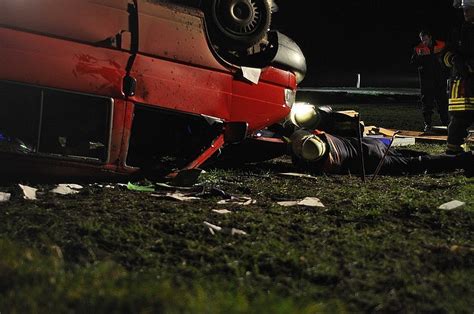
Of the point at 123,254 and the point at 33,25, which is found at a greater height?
the point at 33,25

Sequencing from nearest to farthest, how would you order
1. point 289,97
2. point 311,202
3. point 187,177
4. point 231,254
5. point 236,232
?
point 231,254 → point 236,232 → point 311,202 → point 187,177 → point 289,97

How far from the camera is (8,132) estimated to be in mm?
3855

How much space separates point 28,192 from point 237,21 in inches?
71.6

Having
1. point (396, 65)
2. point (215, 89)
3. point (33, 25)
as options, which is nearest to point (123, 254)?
point (33, 25)

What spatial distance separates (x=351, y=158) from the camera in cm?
523

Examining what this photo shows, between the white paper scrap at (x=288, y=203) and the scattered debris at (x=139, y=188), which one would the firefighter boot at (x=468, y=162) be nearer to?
the white paper scrap at (x=288, y=203)

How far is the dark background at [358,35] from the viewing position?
1292 inches

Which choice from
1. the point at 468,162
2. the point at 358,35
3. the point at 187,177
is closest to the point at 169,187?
the point at 187,177

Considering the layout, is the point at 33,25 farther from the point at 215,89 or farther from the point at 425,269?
the point at 425,269

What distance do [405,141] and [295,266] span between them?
567 centimetres

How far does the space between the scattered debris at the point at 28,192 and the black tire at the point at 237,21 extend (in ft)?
5.32

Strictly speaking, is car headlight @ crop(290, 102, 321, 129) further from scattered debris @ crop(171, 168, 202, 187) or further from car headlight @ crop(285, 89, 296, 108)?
scattered debris @ crop(171, 168, 202, 187)

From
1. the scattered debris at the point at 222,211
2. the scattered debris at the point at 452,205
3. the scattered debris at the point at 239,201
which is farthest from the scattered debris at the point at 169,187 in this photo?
the scattered debris at the point at 452,205

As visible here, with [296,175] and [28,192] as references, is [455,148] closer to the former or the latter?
Result: [296,175]
